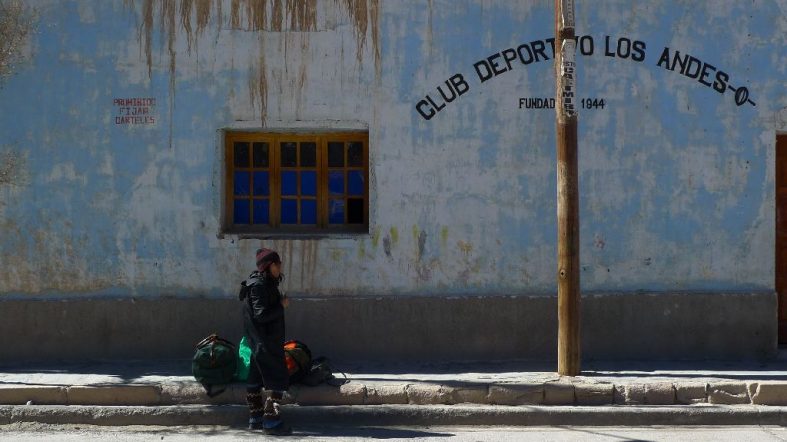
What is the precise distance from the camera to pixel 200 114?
9.41 m

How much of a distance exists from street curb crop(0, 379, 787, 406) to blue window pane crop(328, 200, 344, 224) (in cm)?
215

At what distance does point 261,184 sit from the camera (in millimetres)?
9656

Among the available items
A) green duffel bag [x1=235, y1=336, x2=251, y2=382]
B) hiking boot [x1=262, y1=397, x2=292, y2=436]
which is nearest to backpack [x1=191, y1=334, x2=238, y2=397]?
green duffel bag [x1=235, y1=336, x2=251, y2=382]

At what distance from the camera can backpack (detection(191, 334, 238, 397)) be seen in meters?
7.94

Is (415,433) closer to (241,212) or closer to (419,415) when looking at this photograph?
(419,415)

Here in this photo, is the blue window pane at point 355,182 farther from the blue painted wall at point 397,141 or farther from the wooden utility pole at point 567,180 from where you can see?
the wooden utility pole at point 567,180

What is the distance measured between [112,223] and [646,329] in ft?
17.9

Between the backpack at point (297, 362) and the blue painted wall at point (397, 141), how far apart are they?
4.39 feet

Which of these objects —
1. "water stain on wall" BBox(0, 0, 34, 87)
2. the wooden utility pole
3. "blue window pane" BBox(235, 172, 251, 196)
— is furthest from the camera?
"blue window pane" BBox(235, 172, 251, 196)

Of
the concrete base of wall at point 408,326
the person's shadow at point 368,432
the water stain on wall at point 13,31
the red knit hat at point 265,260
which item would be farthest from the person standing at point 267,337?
the water stain on wall at point 13,31

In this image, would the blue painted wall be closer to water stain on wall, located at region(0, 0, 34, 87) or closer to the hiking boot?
water stain on wall, located at region(0, 0, 34, 87)

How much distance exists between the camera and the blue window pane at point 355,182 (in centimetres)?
965

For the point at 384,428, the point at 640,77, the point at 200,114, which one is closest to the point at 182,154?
the point at 200,114

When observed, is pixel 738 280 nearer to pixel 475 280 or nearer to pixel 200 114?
pixel 475 280
